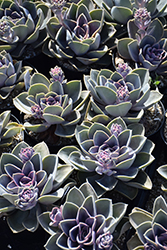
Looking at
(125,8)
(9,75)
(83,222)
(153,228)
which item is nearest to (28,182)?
(83,222)

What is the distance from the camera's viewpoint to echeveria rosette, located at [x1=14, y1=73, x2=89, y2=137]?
145 cm

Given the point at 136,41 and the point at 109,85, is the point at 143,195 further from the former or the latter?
the point at 136,41

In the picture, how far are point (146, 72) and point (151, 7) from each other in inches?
21.0

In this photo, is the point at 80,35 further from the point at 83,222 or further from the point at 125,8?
the point at 83,222

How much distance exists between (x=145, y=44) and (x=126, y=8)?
0.25m

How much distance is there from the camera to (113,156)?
126 cm

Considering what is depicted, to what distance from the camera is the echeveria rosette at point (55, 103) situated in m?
1.45

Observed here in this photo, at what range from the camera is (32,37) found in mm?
1767

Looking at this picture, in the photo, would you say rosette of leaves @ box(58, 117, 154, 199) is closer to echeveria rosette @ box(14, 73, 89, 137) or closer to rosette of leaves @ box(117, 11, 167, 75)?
echeveria rosette @ box(14, 73, 89, 137)

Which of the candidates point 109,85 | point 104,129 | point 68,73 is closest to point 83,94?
point 109,85

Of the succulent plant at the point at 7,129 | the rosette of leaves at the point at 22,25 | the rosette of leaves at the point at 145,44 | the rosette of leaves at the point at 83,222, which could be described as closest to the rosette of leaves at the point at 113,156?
the rosette of leaves at the point at 83,222

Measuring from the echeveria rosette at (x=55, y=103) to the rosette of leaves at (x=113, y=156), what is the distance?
0.13 meters

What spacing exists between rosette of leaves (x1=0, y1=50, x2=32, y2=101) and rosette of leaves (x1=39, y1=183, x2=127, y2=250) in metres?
0.70

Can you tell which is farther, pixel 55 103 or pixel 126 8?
pixel 126 8
